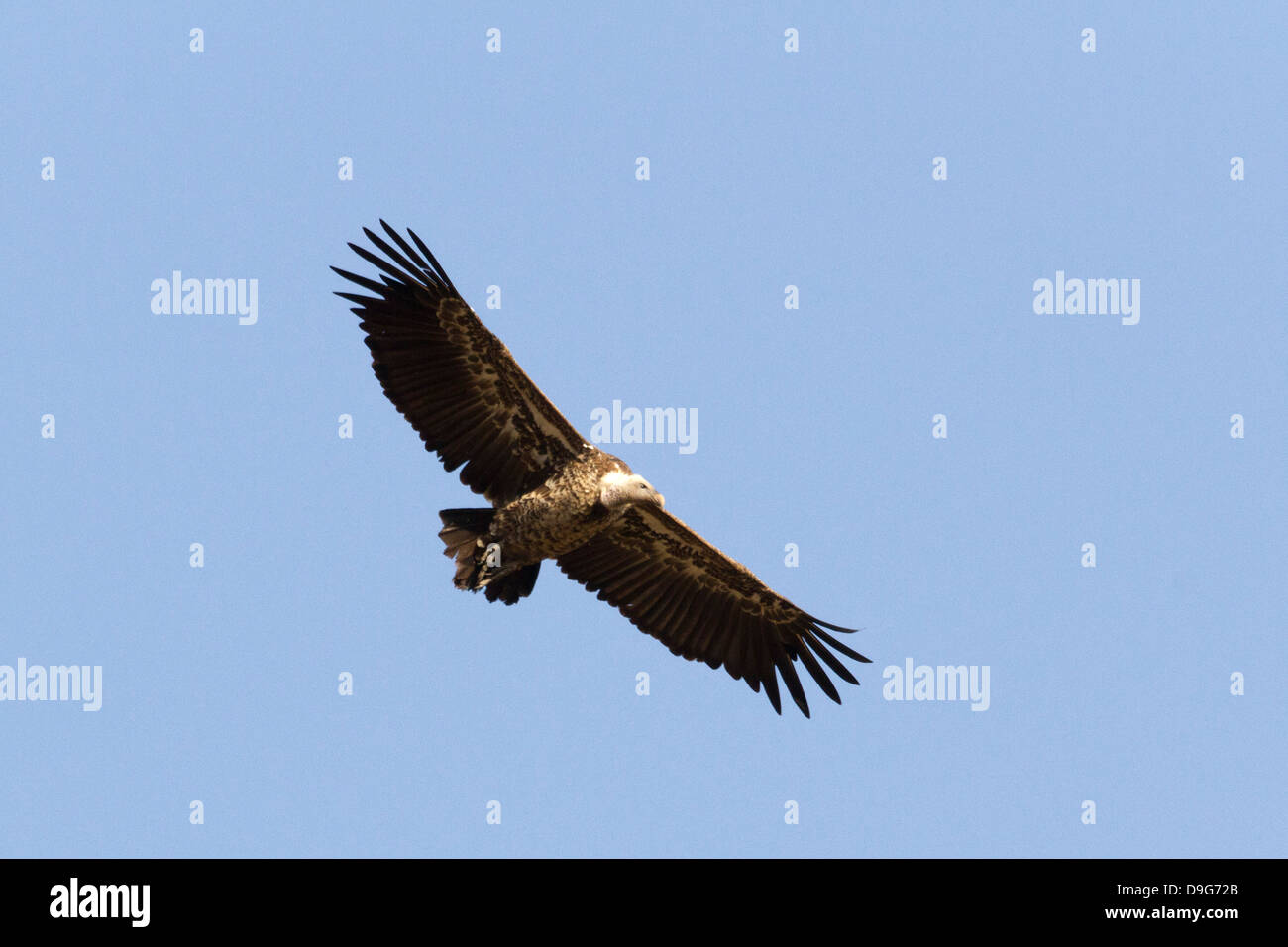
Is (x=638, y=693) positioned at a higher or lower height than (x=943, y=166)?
lower

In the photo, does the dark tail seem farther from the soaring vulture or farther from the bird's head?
the bird's head

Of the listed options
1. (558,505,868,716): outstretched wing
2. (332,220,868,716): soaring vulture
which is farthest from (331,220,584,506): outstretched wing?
(558,505,868,716): outstretched wing

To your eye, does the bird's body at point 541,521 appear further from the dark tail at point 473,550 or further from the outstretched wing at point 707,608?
the outstretched wing at point 707,608

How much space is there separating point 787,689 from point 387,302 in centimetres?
574

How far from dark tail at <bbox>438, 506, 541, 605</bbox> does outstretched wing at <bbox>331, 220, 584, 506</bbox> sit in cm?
26

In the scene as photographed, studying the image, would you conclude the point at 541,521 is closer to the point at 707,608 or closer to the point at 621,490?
the point at 621,490

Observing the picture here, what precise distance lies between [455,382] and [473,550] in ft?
5.21

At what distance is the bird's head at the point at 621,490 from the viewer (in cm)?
1508

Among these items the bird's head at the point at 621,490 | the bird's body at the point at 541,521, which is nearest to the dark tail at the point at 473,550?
the bird's body at the point at 541,521

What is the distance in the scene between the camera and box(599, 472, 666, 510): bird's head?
15.1m

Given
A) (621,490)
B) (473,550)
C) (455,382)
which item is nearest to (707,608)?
(621,490)

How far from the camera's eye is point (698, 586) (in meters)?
16.8
